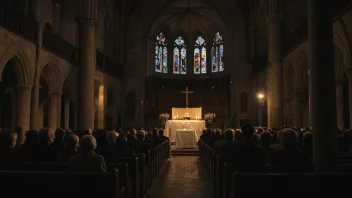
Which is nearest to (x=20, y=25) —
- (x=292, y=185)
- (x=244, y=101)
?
(x=292, y=185)

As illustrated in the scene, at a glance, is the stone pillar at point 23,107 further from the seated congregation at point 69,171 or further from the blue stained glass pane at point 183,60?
the blue stained glass pane at point 183,60

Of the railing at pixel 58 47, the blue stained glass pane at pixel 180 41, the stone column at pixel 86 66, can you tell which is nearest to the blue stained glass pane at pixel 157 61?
the blue stained glass pane at pixel 180 41

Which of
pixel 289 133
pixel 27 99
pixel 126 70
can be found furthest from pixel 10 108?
pixel 289 133

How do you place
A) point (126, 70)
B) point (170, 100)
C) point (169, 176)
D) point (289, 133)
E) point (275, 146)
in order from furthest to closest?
point (170, 100) → point (126, 70) → point (169, 176) → point (275, 146) → point (289, 133)

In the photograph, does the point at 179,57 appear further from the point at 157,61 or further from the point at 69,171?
the point at 69,171

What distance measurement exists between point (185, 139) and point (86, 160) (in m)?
16.3

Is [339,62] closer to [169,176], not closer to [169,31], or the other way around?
[169,176]

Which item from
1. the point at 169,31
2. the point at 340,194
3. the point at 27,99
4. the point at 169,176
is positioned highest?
the point at 169,31

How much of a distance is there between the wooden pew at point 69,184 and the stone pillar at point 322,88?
3675 millimetres

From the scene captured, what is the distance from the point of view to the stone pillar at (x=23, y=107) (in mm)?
16078

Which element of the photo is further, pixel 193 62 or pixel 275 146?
pixel 193 62

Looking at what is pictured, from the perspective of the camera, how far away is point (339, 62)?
17.8 metres

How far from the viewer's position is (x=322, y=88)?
6.80 meters

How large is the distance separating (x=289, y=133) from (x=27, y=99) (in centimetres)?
1385
